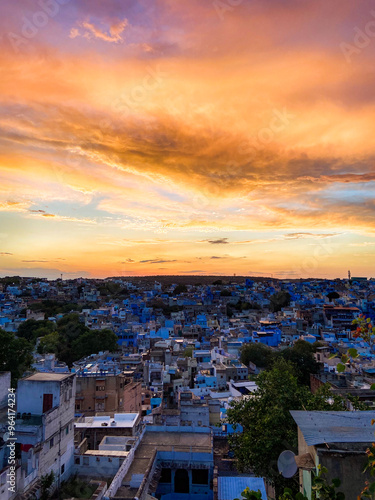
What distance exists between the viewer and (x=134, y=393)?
2084 cm

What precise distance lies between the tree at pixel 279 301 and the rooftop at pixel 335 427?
190 feet

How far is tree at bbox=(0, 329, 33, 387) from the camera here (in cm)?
2009

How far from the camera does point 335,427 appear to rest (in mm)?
5898

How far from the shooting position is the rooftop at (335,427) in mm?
5422

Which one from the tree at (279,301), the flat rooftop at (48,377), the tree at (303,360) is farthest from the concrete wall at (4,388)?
the tree at (279,301)

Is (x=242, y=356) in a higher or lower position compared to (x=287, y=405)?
lower

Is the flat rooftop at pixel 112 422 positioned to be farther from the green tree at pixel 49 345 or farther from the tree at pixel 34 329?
the tree at pixel 34 329

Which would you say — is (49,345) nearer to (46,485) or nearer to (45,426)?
(45,426)

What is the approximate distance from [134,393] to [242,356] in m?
12.8

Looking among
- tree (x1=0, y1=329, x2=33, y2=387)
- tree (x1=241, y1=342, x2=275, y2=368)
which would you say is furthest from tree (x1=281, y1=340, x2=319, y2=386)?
tree (x1=0, y1=329, x2=33, y2=387)

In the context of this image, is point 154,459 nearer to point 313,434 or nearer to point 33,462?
point 33,462

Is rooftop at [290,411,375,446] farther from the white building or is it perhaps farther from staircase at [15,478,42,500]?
the white building

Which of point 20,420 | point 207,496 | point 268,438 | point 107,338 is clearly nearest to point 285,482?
point 268,438

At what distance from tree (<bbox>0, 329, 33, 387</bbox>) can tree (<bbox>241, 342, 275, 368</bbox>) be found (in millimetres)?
16461
